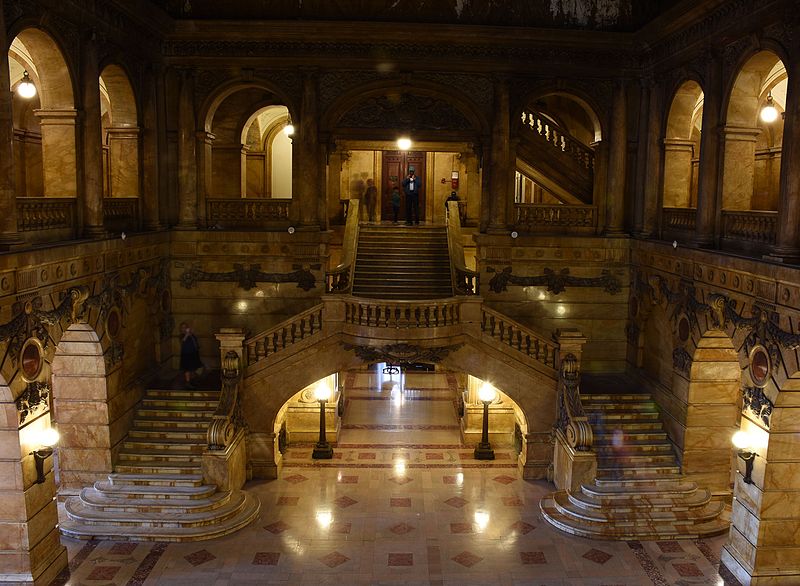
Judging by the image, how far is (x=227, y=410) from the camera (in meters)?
15.0

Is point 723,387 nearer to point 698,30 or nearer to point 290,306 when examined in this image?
point 698,30

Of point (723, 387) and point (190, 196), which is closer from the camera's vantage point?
point (723, 387)

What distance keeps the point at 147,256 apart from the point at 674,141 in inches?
477

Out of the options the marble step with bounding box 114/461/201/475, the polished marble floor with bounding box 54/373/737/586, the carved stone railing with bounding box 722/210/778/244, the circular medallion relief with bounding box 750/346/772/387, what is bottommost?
the polished marble floor with bounding box 54/373/737/586

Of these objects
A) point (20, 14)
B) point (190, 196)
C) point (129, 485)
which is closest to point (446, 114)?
point (190, 196)

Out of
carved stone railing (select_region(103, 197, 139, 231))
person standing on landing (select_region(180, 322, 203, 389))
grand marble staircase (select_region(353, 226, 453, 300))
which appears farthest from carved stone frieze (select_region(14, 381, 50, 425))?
grand marble staircase (select_region(353, 226, 453, 300))

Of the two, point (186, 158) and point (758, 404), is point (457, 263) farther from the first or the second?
point (758, 404)

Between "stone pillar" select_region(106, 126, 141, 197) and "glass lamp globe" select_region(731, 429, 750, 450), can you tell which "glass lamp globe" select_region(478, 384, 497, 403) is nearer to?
"glass lamp globe" select_region(731, 429, 750, 450)

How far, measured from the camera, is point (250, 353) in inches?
626

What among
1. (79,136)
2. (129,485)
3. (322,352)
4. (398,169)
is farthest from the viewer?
(398,169)

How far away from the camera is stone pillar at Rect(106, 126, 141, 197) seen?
16.4m

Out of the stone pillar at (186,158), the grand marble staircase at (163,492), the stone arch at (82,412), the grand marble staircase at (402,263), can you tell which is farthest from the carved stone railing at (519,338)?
the stone arch at (82,412)

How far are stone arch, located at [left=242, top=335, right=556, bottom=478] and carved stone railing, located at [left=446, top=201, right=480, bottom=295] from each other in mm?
1533

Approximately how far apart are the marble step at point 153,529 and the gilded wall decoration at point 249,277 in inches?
240
